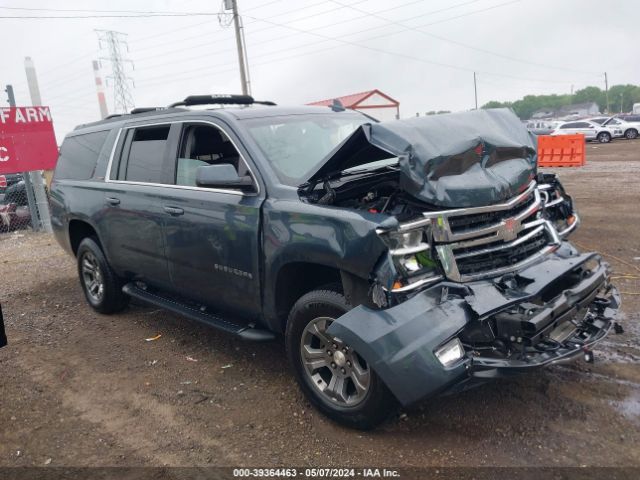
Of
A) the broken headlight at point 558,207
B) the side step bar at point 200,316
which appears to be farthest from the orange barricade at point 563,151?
the side step bar at point 200,316

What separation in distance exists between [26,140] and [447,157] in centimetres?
1031

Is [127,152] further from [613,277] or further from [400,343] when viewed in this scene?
[613,277]

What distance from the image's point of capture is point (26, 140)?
1104 cm

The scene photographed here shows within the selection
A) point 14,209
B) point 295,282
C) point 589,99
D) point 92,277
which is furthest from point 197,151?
point 589,99

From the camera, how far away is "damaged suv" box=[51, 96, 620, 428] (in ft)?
9.45

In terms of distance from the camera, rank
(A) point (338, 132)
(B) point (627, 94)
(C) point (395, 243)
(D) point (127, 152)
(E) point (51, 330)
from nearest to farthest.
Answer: (C) point (395, 243), (A) point (338, 132), (D) point (127, 152), (E) point (51, 330), (B) point (627, 94)

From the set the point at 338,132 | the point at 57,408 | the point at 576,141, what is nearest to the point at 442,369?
the point at 338,132

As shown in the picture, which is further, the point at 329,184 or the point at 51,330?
the point at 51,330

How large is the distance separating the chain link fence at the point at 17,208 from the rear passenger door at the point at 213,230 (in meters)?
8.71

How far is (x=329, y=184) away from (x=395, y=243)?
71 centimetres

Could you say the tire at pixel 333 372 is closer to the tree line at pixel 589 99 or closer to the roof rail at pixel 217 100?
the roof rail at pixel 217 100

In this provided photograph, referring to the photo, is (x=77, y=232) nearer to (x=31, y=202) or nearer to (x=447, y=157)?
(x=447, y=157)

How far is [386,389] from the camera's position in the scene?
3045 millimetres

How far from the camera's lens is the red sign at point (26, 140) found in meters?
10.8
